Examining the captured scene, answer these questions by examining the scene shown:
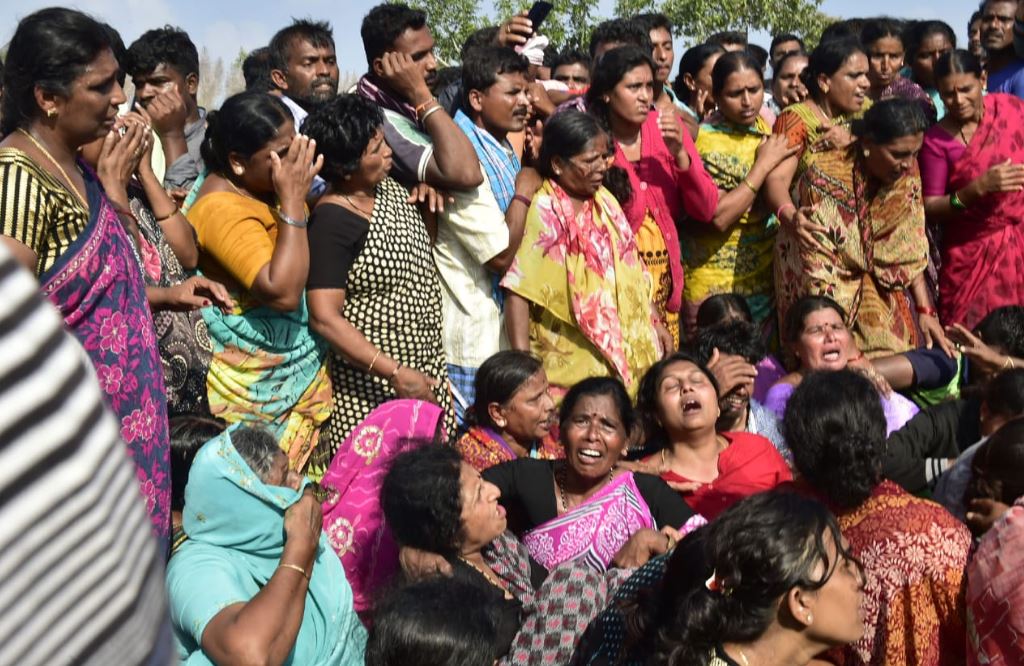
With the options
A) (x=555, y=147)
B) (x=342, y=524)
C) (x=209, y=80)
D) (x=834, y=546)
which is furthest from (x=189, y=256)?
(x=209, y=80)

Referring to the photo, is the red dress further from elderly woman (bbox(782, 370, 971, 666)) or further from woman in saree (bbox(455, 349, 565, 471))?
elderly woman (bbox(782, 370, 971, 666))

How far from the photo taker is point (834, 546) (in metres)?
2.55

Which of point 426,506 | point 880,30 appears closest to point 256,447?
point 426,506

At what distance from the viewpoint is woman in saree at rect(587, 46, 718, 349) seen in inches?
207

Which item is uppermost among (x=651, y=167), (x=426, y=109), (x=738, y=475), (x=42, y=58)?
(x=42, y=58)

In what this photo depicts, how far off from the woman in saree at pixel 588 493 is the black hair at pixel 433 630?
2.50 feet

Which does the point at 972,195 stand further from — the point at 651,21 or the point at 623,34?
the point at 651,21

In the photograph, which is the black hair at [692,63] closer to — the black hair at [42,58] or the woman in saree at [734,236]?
the woman in saree at [734,236]

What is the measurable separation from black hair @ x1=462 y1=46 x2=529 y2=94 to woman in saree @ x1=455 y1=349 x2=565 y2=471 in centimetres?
126

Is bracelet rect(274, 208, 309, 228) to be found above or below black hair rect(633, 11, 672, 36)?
below

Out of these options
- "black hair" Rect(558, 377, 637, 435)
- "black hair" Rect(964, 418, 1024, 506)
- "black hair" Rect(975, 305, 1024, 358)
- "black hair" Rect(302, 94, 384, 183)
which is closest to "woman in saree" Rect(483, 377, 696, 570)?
"black hair" Rect(558, 377, 637, 435)

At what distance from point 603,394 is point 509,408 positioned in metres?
0.39

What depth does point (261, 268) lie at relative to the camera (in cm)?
381

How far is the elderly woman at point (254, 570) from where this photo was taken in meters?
2.79
